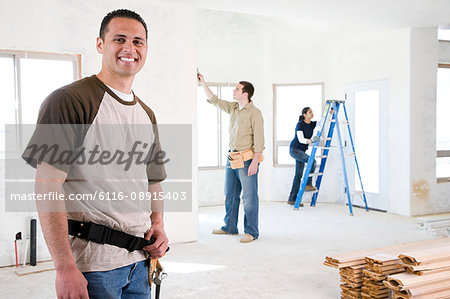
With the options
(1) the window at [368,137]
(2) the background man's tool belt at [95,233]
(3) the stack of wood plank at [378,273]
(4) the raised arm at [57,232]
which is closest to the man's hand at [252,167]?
(3) the stack of wood plank at [378,273]

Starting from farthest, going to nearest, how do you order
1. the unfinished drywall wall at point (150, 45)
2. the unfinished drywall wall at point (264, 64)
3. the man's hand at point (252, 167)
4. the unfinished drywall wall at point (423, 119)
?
the unfinished drywall wall at point (264, 64), the unfinished drywall wall at point (423, 119), the man's hand at point (252, 167), the unfinished drywall wall at point (150, 45)

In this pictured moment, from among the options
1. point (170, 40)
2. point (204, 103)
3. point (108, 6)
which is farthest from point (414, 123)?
point (108, 6)

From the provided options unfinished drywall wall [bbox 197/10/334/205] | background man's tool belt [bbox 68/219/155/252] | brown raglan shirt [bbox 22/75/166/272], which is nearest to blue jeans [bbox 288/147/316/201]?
unfinished drywall wall [bbox 197/10/334/205]

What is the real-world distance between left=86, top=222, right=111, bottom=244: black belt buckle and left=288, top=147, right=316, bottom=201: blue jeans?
6085 mm

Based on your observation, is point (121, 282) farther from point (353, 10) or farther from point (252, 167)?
point (353, 10)

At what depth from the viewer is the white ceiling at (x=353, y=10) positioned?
17.0 ft

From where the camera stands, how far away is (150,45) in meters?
4.73

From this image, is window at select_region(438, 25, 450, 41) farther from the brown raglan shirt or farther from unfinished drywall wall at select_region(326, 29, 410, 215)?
the brown raglan shirt

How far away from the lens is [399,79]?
662 centimetres

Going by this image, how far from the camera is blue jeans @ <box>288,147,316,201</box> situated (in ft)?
23.8

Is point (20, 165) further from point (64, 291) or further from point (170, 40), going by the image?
point (64, 291)

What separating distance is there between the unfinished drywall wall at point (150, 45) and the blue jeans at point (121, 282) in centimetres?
311

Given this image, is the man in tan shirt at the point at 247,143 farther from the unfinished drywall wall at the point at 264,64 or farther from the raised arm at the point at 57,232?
the raised arm at the point at 57,232

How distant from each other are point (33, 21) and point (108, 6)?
0.74 metres
